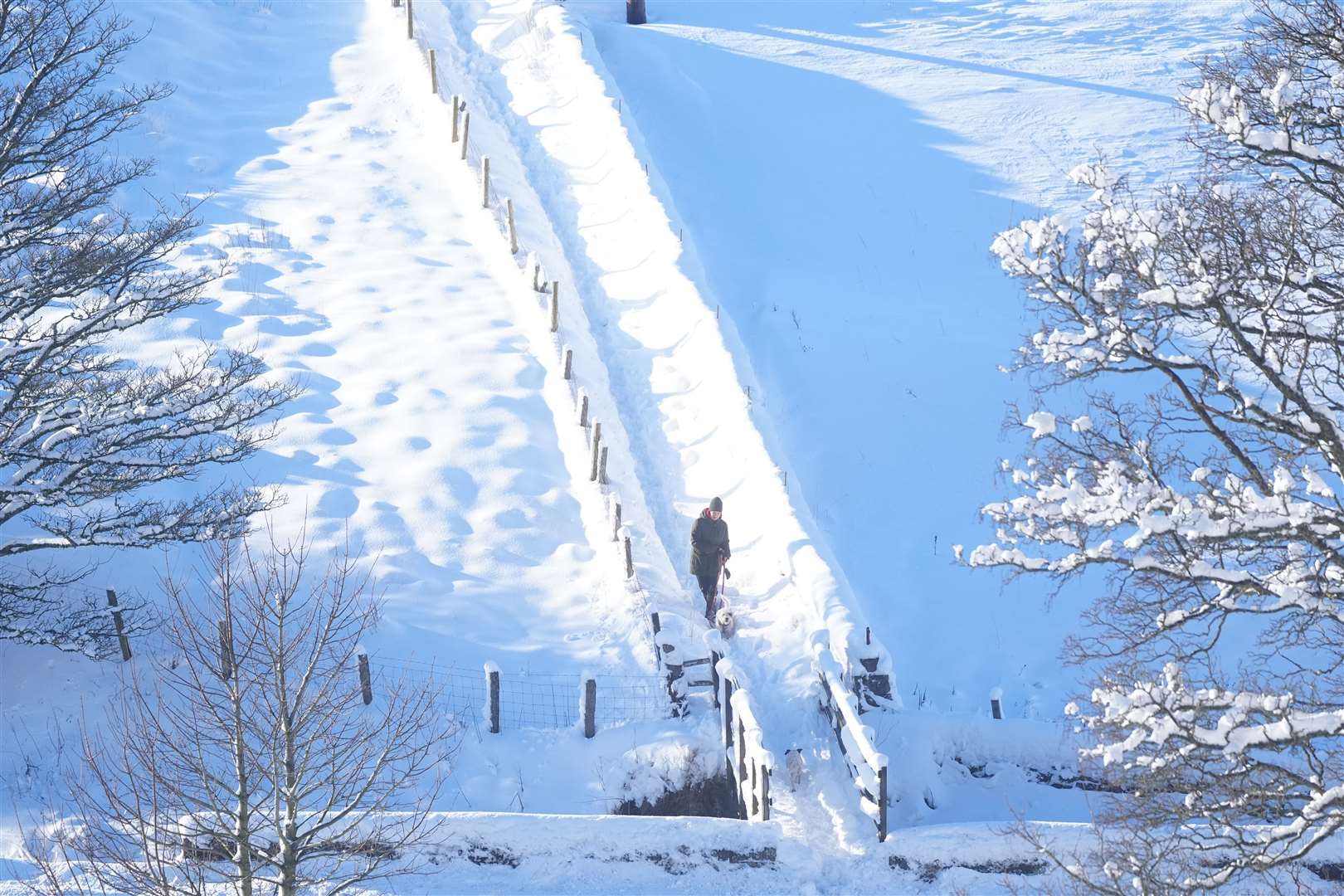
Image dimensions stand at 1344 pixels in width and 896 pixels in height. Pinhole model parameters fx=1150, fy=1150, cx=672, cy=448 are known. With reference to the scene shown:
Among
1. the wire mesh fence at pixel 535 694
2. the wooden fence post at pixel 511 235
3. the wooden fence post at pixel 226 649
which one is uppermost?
the wooden fence post at pixel 511 235

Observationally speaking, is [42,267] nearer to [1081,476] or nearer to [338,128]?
[1081,476]

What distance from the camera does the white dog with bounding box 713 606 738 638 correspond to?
43.0 feet

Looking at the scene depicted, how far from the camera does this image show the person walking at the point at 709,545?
13391 mm

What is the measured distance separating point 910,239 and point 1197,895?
15.1 meters

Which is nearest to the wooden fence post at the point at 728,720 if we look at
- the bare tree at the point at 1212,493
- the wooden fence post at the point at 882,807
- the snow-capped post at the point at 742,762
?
the snow-capped post at the point at 742,762

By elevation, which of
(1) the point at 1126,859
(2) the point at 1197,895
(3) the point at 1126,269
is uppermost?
(3) the point at 1126,269

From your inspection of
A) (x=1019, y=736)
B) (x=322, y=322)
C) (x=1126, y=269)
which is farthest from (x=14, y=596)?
(x=1126, y=269)

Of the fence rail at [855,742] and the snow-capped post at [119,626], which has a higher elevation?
the snow-capped post at [119,626]

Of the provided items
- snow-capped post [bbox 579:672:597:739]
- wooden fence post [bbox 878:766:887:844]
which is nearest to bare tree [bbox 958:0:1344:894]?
wooden fence post [bbox 878:766:887:844]

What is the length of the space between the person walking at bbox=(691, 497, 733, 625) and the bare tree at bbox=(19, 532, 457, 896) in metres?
3.37

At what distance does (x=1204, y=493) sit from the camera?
7902 mm

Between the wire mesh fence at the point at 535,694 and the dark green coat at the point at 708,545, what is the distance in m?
1.45

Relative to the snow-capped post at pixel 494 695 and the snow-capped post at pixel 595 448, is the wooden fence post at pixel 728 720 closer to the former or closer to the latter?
the snow-capped post at pixel 494 695

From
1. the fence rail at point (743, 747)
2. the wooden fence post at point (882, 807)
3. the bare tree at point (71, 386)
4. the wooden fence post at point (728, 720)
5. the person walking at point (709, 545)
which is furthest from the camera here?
the person walking at point (709, 545)
